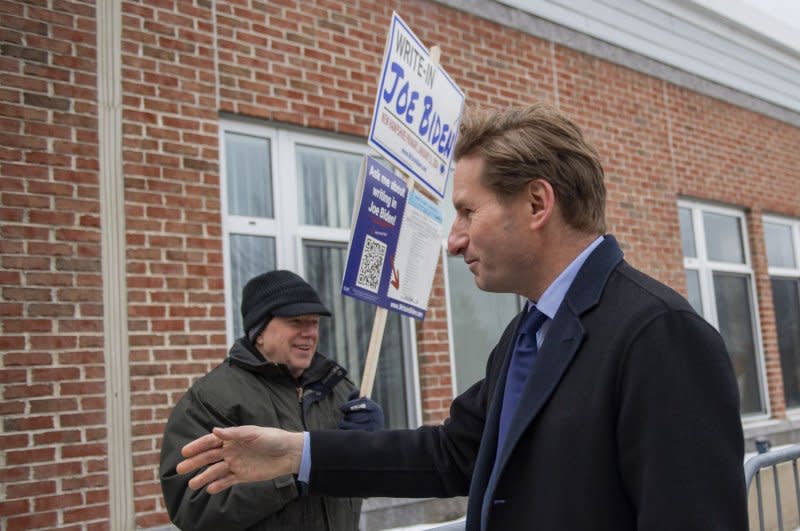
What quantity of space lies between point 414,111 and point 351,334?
Answer: 213 centimetres

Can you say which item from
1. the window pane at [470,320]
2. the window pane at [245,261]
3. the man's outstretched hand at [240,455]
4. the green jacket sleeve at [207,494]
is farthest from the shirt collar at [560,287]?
the window pane at [470,320]

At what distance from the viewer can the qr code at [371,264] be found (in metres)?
3.55

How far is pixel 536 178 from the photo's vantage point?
176cm

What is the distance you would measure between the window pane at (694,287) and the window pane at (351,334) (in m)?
3.97

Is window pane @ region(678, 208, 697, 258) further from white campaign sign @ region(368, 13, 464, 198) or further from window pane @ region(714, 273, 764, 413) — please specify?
white campaign sign @ region(368, 13, 464, 198)

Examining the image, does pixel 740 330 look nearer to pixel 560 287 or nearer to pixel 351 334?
pixel 351 334

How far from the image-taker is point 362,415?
3.27m

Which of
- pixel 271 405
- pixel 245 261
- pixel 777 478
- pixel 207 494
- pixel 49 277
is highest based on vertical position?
pixel 245 261

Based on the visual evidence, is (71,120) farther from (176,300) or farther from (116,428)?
(116,428)

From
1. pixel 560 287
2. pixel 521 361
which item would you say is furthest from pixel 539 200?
pixel 521 361

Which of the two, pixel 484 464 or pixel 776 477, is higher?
pixel 484 464

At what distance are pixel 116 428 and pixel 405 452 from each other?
2695mm

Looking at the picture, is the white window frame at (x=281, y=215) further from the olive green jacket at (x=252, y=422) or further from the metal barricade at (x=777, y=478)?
the metal barricade at (x=777, y=478)

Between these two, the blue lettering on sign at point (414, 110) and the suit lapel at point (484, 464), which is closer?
the suit lapel at point (484, 464)
